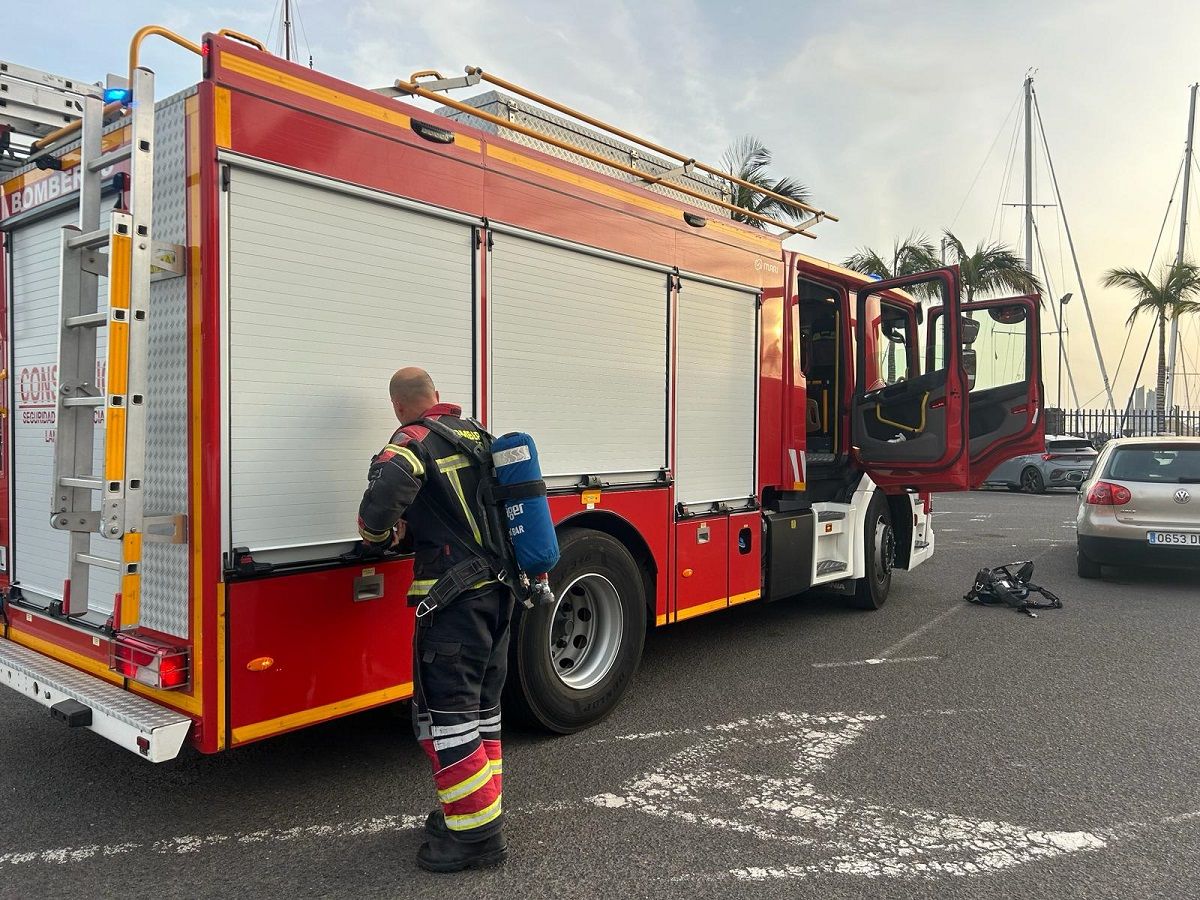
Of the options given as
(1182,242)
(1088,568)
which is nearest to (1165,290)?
(1182,242)

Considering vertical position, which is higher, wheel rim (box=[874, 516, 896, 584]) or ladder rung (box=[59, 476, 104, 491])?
ladder rung (box=[59, 476, 104, 491])

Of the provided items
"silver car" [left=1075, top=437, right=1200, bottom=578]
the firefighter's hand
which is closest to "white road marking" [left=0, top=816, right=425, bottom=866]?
the firefighter's hand

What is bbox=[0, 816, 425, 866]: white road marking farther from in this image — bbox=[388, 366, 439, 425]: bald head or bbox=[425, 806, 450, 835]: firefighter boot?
bbox=[388, 366, 439, 425]: bald head

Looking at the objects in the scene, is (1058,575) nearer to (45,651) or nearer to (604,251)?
(604,251)

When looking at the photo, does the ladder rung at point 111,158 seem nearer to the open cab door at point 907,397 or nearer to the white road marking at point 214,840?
the white road marking at point 214,840

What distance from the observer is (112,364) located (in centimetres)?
294

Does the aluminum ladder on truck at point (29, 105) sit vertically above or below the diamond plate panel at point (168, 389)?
above

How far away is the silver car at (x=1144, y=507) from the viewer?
845 cm

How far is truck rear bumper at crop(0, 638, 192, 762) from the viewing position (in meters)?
3.01

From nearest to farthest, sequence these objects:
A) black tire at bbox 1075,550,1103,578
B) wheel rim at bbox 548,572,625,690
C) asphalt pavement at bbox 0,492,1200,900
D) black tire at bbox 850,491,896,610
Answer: asphalt pavement at bbox 0,492,1200,900 → wheel rim at bbox 548,572,625,690 → black tire at bbox 850,491,896,610 → black tire at bbox 1075,550,1103,578

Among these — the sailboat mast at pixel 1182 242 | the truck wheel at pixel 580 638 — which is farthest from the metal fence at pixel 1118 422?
the truck wheel at pixel 580 638

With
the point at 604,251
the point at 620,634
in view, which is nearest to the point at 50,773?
the point at 620,634

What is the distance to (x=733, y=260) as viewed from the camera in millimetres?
5633

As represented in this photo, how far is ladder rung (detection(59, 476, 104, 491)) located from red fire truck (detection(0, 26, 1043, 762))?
28 mm
